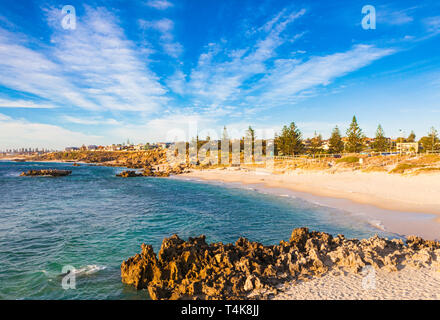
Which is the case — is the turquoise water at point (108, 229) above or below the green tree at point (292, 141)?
below

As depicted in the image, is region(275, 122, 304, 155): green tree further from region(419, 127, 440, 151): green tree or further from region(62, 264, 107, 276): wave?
region(62, 264, 107, 276): wave

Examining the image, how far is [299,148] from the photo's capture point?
256ft

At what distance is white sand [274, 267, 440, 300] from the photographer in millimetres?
7566

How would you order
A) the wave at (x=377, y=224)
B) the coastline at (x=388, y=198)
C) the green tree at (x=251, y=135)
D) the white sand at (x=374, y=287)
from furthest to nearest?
the green tree at (x=251, y=135) < the coastline at (x=388, y=198) < the wave at (x=377, y=224) < the white sand at (x=374, y=287)

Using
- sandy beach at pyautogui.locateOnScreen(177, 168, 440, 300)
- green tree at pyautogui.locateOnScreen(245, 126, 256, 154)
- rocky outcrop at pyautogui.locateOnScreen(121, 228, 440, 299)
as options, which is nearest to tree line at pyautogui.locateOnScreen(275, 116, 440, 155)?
green tree at pyautogui.locateOnScreen(245, 126, 256, 154)

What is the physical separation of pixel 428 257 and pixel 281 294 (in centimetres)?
721

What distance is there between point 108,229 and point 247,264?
12421 mm

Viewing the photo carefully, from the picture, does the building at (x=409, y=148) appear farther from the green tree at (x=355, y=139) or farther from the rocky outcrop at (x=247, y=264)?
the rocky outcrop at (x=247, y=264)

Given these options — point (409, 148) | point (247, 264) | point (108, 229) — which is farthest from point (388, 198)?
Answer: point (409, 148)

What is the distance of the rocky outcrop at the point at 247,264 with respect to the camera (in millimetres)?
8219

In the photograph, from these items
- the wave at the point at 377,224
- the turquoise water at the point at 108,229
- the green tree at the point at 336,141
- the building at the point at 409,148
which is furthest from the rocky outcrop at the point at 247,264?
the green tree at the point at 336,141

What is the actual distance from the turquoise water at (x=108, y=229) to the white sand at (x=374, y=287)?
520 centimetres
